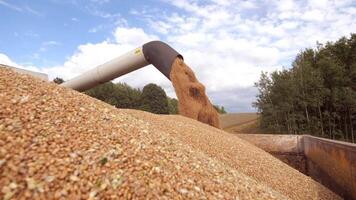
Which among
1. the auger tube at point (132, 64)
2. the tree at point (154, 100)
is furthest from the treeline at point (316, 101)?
the auger tube at point (132, 64)

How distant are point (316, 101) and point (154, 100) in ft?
33.5

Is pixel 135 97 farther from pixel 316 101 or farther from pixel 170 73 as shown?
pixel 170 73

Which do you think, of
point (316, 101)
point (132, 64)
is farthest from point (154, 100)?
point (132, 64)

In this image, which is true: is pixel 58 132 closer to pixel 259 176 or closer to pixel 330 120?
pixel 259 176

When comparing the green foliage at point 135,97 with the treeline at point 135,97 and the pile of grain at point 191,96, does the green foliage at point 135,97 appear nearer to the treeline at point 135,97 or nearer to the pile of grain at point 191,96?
the treeline at point 135,97

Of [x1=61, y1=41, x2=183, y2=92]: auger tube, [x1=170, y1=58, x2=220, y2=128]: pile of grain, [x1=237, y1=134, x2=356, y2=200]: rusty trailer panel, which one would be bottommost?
[x1=237, y1=134, x2=356, y2=200]: rusty trailer panel

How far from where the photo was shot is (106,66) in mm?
12047

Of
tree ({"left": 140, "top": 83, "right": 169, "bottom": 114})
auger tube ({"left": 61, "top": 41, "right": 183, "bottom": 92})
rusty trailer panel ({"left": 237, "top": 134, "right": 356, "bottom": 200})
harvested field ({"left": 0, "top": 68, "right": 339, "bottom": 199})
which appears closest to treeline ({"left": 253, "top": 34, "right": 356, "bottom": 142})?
tree ({"left": 140, "top": 83, "right": 169, "bottom": 114})

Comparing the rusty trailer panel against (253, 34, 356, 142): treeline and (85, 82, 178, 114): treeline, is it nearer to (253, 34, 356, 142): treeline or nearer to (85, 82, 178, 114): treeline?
(253, 34, 356, 142): treeline

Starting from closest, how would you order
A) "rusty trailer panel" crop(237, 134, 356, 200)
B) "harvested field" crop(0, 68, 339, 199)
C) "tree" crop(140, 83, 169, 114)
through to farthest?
1. "harvested field" crop(0, 68, 339, 199)
2. "rusty trailer panel" crop(237, 134, 356, 200)
3. "tree" crop(140, 83, 169, 114)

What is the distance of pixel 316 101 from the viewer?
19.7 meters

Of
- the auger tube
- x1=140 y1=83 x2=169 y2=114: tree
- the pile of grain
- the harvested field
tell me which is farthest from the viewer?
x1=140 y1=83 x2=169 y2=114: tree

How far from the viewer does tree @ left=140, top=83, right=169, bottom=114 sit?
23688 millimetres

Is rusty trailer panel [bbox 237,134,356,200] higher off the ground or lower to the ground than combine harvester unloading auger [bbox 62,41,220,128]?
lower
